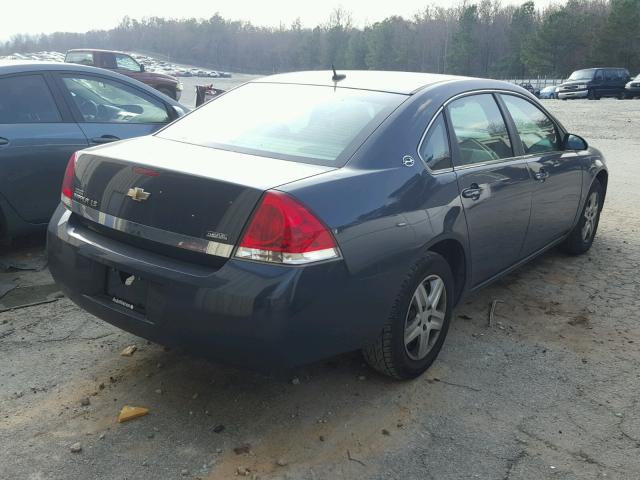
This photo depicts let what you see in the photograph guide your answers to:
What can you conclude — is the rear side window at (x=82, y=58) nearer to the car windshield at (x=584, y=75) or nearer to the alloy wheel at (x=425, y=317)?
the alloy wheel at (x=425, y=317)

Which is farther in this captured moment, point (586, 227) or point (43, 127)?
point (586, 227)

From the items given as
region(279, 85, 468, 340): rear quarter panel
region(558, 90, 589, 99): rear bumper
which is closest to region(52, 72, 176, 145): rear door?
region(279, 85, 468, 340): rear quarter panel

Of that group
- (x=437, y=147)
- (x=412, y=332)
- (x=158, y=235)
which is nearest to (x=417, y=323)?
(x=412, y=332)

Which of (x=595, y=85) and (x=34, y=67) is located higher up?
(x=595, y=85)

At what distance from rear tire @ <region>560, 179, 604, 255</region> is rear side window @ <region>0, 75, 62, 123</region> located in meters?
4.53

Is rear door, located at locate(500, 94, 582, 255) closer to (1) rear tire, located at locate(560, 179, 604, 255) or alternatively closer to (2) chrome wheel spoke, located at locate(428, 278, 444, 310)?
(1) rear tire, located at locate(560, 179, 604, 255)

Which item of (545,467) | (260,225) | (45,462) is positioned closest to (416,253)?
(260,225)

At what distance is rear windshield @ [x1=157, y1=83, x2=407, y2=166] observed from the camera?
3141mm

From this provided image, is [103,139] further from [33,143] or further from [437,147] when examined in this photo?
[437,147]

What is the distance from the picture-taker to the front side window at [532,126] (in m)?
4.37

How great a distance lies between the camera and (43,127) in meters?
4.98

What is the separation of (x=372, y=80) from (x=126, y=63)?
1938cm

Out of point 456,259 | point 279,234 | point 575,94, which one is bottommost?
point 456,259

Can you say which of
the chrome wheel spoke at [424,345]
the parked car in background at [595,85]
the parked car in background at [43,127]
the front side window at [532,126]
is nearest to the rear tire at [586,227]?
the front side window at [532,126]
